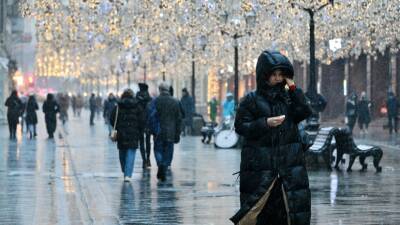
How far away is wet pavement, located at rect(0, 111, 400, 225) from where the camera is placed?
52.1 ft

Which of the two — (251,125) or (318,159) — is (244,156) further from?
(318,159)

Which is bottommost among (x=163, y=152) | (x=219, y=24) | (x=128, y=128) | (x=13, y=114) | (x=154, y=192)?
(x=154, y=192)

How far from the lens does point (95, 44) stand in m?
66.5

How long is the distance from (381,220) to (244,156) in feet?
18.9

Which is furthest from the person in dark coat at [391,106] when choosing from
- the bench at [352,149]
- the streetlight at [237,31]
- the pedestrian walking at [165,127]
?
the pedestrian walking at [165,127]

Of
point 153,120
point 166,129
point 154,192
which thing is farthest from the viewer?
point 153,120

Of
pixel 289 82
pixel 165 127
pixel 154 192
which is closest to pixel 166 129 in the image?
pixel 165 127

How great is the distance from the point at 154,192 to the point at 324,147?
6.17 m

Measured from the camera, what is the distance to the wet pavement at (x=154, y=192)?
Answer: 15875 mm

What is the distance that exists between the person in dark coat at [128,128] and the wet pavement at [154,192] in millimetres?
375

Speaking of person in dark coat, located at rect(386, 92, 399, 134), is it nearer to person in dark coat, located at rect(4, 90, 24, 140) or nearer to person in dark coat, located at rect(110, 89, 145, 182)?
person in dark coat, located at rect(4, 90, 24, 140)

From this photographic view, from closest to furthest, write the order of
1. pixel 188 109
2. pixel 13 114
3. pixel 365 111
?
1. pixel 13 114
2. pixel 365 111
3. pixel 188 109

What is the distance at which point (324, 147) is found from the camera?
2511 cm

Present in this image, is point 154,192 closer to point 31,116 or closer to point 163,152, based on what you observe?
point 163,152
